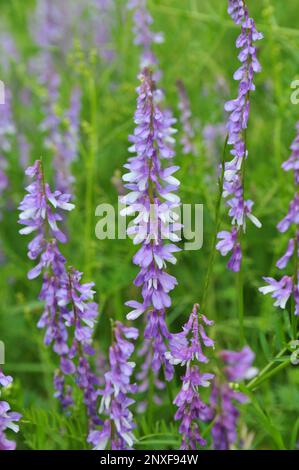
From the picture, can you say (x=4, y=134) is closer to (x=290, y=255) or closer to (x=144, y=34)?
(x=144, y=34)

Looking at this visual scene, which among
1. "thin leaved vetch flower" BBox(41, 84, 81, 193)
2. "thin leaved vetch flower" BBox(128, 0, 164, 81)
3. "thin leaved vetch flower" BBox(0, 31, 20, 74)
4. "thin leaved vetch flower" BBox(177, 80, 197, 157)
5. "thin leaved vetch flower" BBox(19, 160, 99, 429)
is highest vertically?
"thin leaved vetch flower" BBox(0, 31, 20, 74)

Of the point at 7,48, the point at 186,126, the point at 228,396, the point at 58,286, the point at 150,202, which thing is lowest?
the point at 228,396

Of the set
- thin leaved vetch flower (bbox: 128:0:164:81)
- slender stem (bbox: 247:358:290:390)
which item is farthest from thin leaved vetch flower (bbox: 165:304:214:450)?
thin leaved vetch flower (bbox: 128:0:164:81)

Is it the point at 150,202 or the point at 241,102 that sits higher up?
the point at 241,102

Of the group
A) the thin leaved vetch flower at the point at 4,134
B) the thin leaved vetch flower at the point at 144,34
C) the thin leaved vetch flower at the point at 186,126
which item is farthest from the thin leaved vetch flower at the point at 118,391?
the thin leaved vetch flower at the point at 4,134

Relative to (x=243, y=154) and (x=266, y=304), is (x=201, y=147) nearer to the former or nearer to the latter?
(x=266, y=304)

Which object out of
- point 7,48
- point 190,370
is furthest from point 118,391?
point 7,48

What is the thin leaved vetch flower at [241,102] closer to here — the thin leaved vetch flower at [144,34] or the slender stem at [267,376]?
the slender stem at [267,376]

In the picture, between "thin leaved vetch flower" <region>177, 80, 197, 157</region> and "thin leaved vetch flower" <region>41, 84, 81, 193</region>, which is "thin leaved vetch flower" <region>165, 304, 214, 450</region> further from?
"thin leaved vetch flower" <region>41, 84, 81, 193</region>
